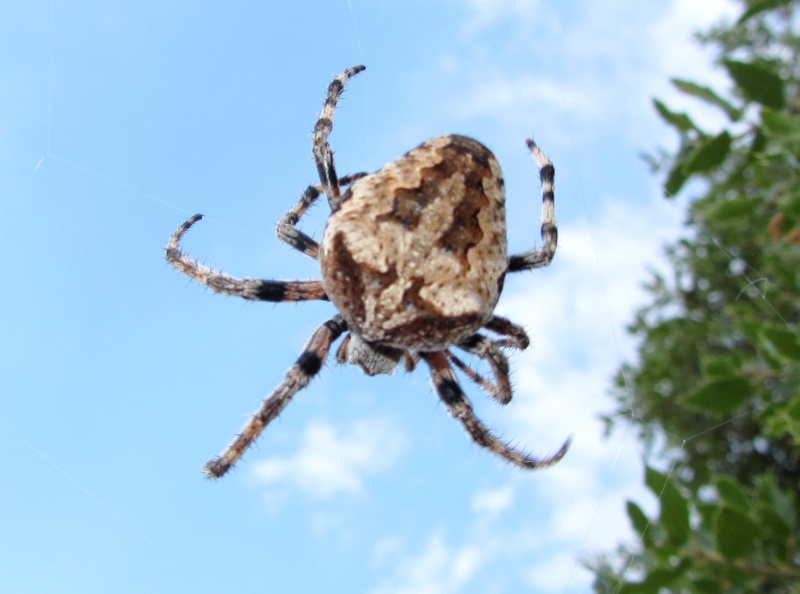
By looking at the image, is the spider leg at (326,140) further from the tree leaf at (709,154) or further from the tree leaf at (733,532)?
the tree leaf at (733,532)

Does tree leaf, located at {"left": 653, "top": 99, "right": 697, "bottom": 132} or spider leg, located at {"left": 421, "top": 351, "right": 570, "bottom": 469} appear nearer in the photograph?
tree leaf, located at {"left": 653, "top": 99, "right": 697, "bottom": 132}

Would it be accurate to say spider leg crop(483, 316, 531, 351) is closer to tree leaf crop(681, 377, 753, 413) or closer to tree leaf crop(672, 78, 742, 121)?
tree leaf crop(681, 377, 753, 413)

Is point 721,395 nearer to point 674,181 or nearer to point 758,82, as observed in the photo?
point 674,181

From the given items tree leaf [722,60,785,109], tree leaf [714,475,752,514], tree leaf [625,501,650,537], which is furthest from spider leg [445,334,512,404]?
tree leaf [722,60,785,109]

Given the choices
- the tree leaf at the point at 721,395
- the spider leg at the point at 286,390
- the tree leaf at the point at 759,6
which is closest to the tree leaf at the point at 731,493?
the tree leaf at the point at 721,395

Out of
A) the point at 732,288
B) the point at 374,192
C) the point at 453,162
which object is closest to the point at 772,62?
the point at 453,162

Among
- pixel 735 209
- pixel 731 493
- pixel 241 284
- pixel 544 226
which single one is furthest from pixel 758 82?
pixel 241 284
